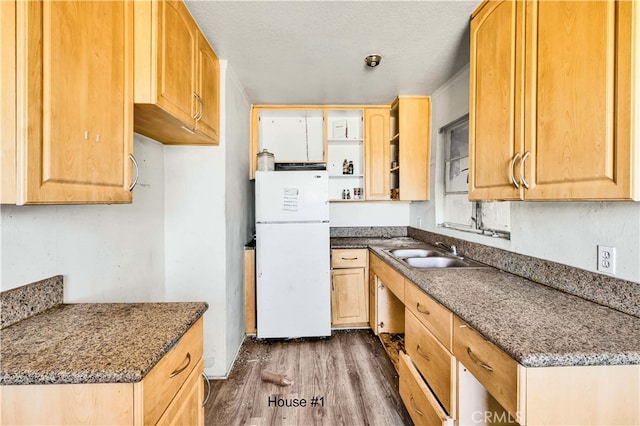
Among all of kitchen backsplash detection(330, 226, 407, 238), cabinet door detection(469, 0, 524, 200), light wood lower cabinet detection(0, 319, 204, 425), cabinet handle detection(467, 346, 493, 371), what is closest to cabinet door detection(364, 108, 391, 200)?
kitchen backsplash detection(330, 226, 407, 238)

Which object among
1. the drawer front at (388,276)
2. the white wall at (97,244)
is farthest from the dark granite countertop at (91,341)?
the drawer front at (388,276)

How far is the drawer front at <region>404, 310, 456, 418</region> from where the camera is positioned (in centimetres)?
123

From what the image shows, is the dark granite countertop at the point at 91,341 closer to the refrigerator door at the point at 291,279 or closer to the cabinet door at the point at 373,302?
the refrigerator door at the point at 291,279

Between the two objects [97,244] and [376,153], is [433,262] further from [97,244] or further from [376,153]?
[97,244]

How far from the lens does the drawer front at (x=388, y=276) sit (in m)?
1.91

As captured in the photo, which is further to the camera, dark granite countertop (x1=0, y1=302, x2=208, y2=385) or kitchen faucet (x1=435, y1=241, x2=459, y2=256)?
kitchen faucet (x1=435, y1=241, x2=459, y2=256)

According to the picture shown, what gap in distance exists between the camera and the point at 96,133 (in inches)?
38.2

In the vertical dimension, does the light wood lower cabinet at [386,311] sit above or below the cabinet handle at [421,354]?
below

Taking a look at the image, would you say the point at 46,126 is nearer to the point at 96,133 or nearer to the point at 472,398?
the point at 96,133

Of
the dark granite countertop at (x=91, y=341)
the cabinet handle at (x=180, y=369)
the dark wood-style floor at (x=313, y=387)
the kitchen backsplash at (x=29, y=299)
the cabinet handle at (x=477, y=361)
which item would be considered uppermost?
the kitchen backsplash at (x=29, y=299)

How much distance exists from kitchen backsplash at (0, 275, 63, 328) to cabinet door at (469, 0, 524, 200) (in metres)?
1.87

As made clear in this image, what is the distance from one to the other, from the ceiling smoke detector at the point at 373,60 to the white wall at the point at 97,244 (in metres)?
1.57

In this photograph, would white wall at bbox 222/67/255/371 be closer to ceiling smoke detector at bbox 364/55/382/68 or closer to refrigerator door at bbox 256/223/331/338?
refrigerator door at bbox 256/223/331/338

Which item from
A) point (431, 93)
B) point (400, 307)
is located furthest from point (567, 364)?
point (431, 93)
